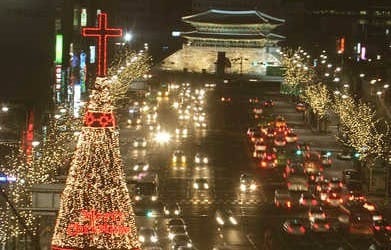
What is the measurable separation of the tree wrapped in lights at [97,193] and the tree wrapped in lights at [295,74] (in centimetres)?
8148

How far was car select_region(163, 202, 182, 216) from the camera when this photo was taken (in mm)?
42062

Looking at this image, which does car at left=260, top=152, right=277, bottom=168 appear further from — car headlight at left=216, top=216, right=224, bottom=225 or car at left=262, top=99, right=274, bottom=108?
car at left=262, top=99, right=274, bottom=108

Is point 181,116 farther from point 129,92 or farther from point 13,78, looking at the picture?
point 13,78

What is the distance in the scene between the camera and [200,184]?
50938 millimetres

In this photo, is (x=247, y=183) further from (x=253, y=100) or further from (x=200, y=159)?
(x=253, y=100)

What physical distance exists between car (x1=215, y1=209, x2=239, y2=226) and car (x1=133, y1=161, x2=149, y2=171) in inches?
498

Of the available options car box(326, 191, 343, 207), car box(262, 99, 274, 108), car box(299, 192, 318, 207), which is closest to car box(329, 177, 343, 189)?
car box(326, 191, 343, 207)

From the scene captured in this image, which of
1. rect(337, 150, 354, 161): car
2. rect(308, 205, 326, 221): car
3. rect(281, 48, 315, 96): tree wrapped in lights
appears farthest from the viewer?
rect(281, 48, 315, 96): tree wrapped in lights

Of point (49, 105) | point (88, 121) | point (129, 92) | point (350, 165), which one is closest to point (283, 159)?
point (350, 165)

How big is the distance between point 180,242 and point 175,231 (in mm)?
2357

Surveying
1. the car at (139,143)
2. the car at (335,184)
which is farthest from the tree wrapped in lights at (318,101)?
the car at (335,184)

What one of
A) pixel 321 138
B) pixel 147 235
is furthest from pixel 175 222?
pixel 321 138

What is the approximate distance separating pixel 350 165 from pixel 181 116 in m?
26.8

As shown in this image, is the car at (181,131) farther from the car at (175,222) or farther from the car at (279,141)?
the car at (175,222)
